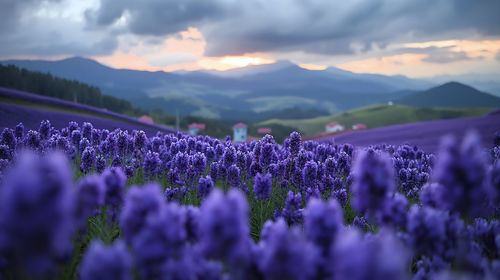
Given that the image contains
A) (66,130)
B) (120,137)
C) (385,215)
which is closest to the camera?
(385,215)

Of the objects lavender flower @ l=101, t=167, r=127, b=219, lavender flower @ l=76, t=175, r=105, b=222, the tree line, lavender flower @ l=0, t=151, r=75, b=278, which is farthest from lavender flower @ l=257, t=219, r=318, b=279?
the tree line

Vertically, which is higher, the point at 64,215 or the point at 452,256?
the point at 64,215

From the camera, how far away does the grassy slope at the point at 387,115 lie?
11375 centimetres

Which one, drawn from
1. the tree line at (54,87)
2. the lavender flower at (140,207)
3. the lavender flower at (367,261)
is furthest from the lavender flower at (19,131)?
the tree line at (54,87)

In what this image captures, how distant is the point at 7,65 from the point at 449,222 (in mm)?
63079

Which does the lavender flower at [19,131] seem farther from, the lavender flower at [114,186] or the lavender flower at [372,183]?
the lavender flower at [372,183]

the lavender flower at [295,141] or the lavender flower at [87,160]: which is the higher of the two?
the lavender flower at [295,141]

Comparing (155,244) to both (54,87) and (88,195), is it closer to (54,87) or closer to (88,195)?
(88,195)

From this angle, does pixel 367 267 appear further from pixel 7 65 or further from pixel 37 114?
pixel 7 65

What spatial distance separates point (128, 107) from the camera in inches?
2837

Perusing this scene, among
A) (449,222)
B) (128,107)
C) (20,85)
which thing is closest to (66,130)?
(449,222)

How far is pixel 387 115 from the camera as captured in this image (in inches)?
4734

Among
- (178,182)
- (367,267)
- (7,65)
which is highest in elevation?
(7,65)

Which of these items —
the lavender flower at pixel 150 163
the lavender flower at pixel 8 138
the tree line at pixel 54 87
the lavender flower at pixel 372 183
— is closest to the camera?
the lavender flower at pixel 372 183
